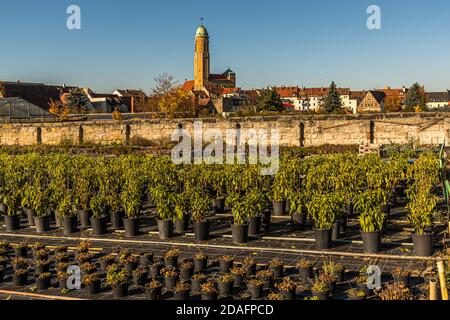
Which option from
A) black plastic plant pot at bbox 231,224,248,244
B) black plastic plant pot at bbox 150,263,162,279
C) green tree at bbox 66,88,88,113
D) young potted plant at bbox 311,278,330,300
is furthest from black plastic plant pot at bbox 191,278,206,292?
green tree at bbox 66,88,88,113

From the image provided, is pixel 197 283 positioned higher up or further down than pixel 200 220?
further down

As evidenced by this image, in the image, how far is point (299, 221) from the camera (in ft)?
41.1

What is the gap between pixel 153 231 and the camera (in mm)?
12938

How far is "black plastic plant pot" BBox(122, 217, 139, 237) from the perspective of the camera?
12.5 m

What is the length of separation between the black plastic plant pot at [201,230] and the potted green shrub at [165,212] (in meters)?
0.69

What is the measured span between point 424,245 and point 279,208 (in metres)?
5.06

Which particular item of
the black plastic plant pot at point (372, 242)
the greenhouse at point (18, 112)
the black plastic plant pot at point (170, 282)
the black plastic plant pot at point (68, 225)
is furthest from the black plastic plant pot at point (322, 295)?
the greenhouse at point (18, 112)

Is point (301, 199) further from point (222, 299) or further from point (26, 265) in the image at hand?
point (26, 265)

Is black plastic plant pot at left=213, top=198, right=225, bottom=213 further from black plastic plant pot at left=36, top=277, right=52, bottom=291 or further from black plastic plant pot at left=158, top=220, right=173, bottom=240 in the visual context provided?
black plastic plant pot at left=36, top=277, right=52, bottom=291

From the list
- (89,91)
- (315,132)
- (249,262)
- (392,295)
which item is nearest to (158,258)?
(249,262)

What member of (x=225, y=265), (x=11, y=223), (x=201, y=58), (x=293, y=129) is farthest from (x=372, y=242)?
(x=201, y=58)

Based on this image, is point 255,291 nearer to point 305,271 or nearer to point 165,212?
point 305,271

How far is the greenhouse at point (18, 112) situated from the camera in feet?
136

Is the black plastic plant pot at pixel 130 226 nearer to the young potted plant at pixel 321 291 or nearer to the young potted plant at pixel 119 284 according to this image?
the young potted plant at pixel 119 284
